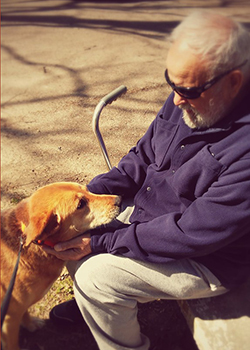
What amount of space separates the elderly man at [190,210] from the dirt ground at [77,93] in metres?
0.51

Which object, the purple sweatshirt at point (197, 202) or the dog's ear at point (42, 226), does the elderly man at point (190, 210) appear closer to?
the purple sweatshirt at point (197, 202)

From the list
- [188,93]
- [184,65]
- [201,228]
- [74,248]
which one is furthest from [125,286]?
[184,65]

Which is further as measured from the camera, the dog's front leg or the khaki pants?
the dog's front leg

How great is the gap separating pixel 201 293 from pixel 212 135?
3.10 feet

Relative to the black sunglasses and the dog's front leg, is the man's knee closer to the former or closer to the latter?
the dog's front leg

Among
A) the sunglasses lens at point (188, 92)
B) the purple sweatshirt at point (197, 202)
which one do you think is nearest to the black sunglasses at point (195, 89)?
the sunglasses lens at point (188, 92)

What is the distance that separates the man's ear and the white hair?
0.11ft

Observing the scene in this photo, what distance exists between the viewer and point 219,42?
167 centimetres

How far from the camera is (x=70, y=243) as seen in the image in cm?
213

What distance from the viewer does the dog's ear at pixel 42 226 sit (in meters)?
1.97

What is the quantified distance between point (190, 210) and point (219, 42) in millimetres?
915

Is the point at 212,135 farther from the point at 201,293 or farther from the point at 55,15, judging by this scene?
the point at 55,15

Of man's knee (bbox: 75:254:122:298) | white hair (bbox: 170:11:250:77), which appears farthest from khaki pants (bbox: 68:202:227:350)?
white hair (bbox: 170:11:250:77)

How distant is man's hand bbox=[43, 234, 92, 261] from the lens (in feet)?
6.84
